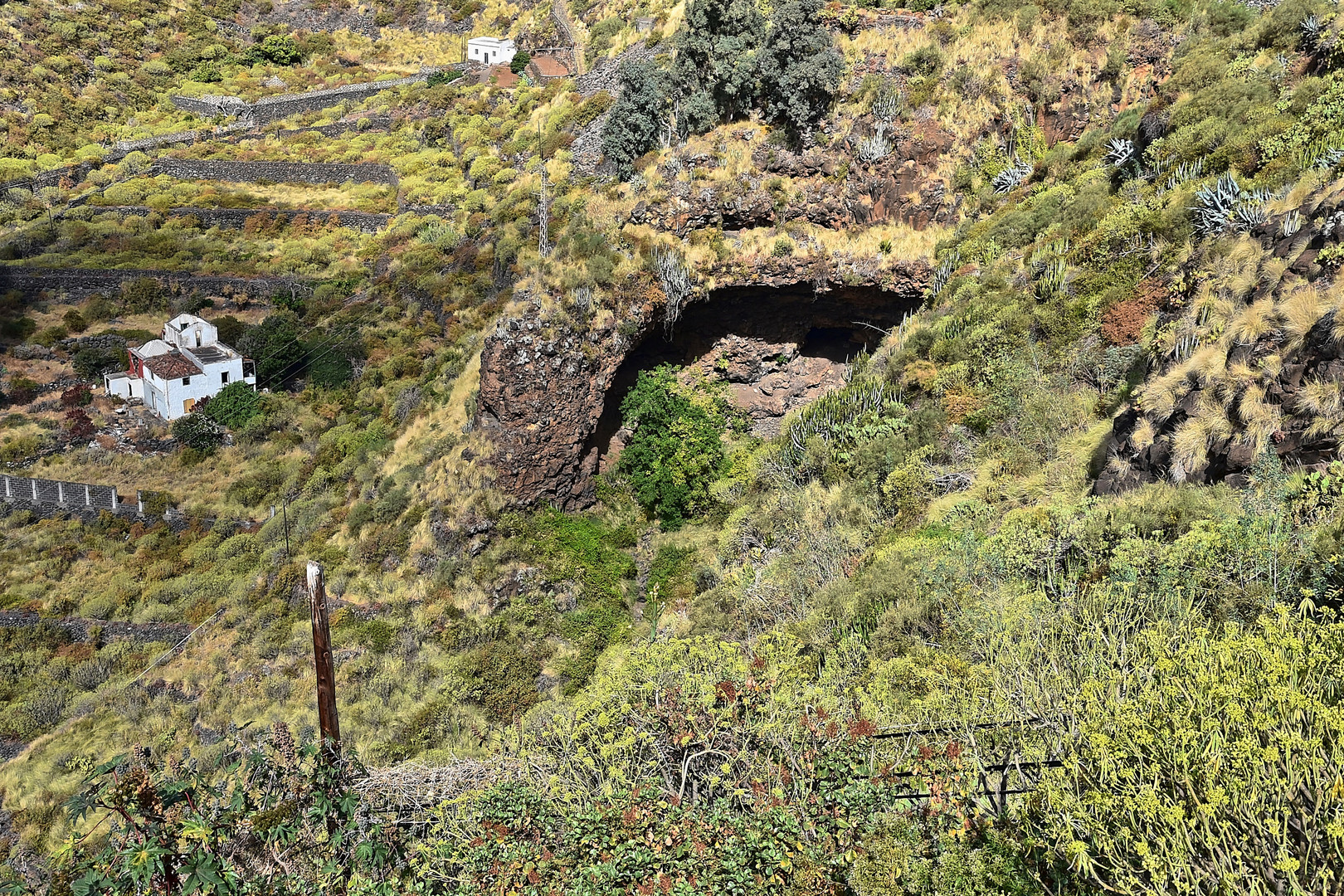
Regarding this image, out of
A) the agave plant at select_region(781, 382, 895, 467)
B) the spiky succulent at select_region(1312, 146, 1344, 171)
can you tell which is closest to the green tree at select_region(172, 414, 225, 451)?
the agave plant at select_region(781, 382, 895, 467)

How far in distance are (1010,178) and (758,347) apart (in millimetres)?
7386

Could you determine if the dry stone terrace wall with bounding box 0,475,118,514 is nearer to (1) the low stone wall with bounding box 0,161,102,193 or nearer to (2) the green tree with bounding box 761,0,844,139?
(2) the green tree with bounding box 761,0,844,139

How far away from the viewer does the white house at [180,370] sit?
3269 cm

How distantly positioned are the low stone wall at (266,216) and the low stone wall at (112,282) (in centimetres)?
565

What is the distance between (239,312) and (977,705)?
130ft

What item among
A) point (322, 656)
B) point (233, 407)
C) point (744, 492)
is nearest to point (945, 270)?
point (744, 492)

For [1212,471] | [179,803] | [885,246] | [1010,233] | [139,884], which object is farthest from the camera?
[885,246]

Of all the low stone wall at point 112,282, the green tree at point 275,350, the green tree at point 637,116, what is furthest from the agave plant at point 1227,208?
the low stone wall at point 112,282

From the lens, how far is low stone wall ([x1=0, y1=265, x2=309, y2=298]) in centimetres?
3922

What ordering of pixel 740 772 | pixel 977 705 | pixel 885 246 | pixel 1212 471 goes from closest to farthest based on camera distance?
1. pixel 977 705
2. pixel 740 772
3. pixel 1212 471
4. pixel 885 246

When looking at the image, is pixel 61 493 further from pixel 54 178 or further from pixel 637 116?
pixel 54 178

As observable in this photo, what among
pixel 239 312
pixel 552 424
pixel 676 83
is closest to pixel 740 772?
pixel 552 424

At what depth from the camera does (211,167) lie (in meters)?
49.8

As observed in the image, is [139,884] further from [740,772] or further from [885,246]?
[885,246]
